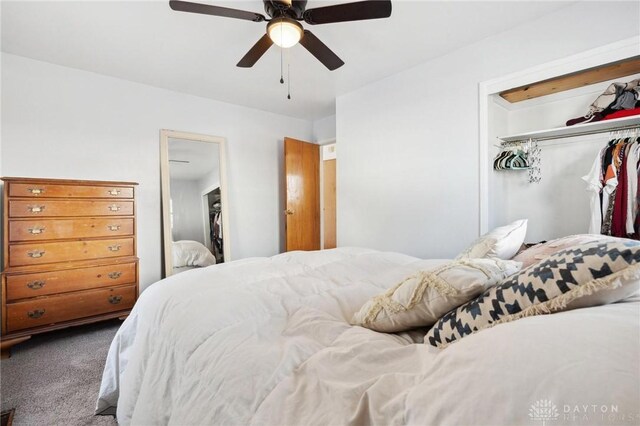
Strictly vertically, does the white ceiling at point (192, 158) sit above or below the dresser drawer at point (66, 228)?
above

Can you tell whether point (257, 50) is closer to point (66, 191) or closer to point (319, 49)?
point (319, 49)

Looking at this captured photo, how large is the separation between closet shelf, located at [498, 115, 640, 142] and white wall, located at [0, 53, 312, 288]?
3.10 metres

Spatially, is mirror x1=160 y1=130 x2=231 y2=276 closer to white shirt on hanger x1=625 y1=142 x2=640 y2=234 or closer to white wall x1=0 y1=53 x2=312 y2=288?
white wall x1=0 y1=53 x2=312 y2=288

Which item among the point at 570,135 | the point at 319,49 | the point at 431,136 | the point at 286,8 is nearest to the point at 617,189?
the point at 570,135

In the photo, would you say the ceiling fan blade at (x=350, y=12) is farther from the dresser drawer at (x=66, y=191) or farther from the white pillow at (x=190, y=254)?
the white pillow at (x=190, y=254)

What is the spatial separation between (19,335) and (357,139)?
3.63 metres

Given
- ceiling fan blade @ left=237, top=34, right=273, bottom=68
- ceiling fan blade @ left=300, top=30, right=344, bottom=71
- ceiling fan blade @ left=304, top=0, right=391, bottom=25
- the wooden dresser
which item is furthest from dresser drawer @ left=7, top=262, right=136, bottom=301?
ceiling fan blade @ left=304, top=0, right=391, bottom=25

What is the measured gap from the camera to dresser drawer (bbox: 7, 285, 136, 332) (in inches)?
91.4

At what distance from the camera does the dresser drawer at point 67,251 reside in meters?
2.36

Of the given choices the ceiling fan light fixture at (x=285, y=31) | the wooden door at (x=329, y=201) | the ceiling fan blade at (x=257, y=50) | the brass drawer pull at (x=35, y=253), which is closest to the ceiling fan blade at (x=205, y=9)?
the ceiling fan light fixture at (x=285, y=31)

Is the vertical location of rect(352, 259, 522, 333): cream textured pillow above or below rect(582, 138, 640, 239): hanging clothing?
below

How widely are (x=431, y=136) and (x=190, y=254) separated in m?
3.05

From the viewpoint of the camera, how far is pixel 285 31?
1.88 metres

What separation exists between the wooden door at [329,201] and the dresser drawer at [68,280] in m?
2.75
